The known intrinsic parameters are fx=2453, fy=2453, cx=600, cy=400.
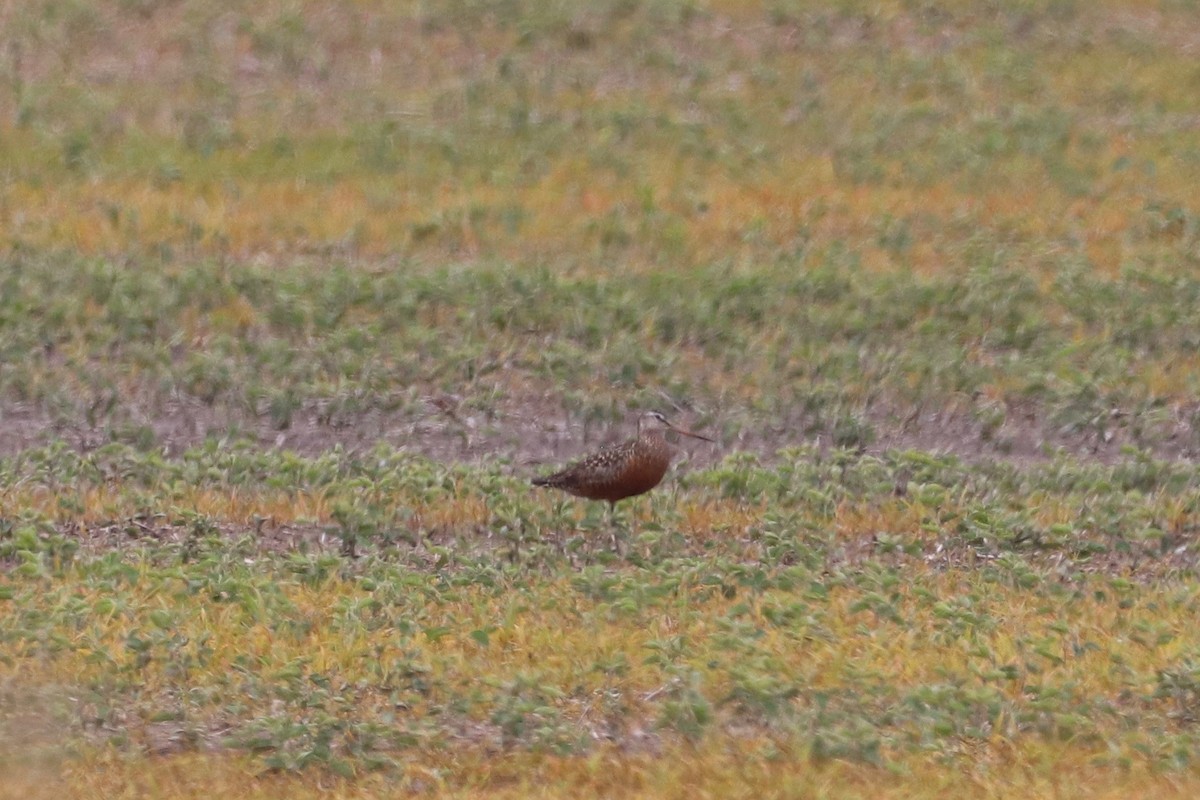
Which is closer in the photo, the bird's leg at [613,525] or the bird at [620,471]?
the bird's leg at [613,525]

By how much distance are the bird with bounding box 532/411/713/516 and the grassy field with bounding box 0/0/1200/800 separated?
7.6 inches

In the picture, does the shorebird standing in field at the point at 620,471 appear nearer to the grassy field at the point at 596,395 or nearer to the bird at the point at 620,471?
the bird at the point at 620,471

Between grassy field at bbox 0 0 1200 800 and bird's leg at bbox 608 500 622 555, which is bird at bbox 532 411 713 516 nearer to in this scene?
bird's leg at bbox 608 500 622 555

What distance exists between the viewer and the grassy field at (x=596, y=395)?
9391 mm

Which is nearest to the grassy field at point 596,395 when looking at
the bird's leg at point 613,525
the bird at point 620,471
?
the bird's leg at point 613,525

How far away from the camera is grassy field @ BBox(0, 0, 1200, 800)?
939 centimetres

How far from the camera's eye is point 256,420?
46.8ft

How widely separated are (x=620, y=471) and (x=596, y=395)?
255 centimetres

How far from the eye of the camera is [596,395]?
1473 centimetres

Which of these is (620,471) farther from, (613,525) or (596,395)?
(596,395)

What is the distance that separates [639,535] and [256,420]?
3.17m

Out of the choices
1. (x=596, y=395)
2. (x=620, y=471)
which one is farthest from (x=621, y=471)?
→ (x=596, y=395)

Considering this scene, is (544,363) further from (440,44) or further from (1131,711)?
(440,44)

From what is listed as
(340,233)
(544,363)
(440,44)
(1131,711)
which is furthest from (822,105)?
(1131,711)
